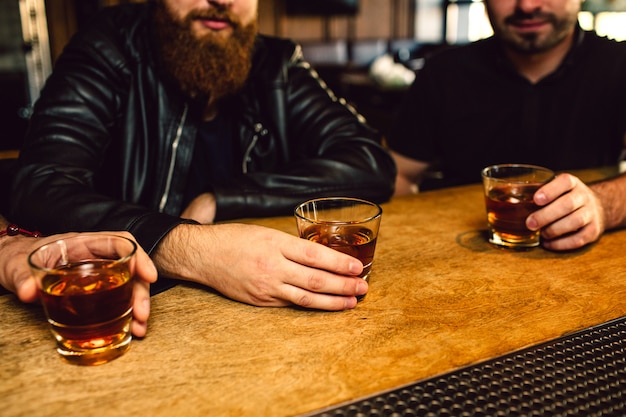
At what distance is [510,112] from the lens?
2.13 m

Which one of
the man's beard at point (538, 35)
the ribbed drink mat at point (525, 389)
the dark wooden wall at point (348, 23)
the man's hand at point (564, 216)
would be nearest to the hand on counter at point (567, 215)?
the man's hand at point (564, 216)

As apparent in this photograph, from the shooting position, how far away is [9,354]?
30.7 inches

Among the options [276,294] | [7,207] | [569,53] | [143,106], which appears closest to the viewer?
[276,294]

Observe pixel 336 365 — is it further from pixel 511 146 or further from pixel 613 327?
pixel 511 146

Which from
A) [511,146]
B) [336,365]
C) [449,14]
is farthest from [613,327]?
[449,14]

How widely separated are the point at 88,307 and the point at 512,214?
83cm

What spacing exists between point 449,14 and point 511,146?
21.8 ft

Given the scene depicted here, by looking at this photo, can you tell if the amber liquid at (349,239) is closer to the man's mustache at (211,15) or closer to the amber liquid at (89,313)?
the amber liquid at (89,313)

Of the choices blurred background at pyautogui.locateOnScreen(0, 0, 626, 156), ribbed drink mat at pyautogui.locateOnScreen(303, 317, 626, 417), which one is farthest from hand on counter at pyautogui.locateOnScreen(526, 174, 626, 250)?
blurred background at pyautogui.locateOnScreen(0, 0, 626, 156)

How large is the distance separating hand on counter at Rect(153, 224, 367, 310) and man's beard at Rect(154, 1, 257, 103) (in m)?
0.91

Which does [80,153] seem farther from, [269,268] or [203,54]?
[269,268]

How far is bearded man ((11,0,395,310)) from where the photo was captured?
1321mm

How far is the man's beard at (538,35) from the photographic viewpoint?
196cm

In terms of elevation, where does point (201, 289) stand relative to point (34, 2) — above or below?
below
